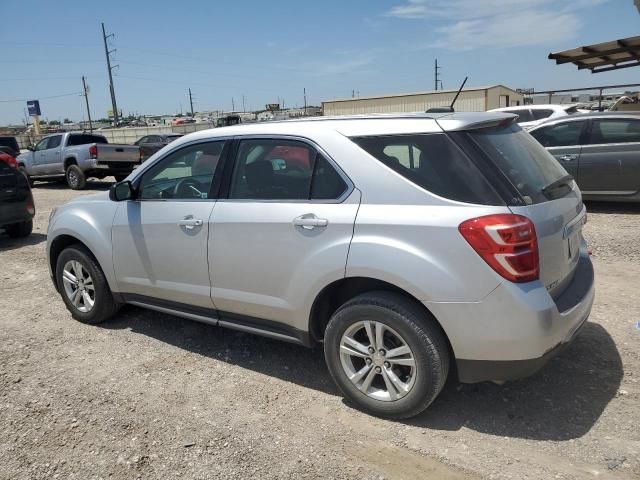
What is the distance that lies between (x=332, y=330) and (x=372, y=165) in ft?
3.30

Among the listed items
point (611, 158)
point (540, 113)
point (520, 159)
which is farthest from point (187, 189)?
point (540, 113)

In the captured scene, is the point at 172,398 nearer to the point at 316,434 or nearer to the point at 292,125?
the point at 316,434

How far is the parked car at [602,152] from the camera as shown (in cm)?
789

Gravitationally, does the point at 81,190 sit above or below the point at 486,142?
below

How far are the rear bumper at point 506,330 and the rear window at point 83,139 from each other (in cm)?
1627

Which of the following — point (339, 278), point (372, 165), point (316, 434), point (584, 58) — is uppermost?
point (584, 58)

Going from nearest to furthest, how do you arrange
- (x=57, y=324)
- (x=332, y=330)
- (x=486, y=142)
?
(x=486, y=142)
(x=332, y=330)
(x=57, y=324)

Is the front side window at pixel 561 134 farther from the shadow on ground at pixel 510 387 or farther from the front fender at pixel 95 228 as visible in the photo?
the front fender at pixel 95 228

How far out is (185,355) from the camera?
161 inches

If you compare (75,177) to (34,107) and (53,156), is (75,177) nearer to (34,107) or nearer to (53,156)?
(53,156)

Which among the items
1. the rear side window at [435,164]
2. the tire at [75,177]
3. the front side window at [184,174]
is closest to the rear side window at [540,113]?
the front side window at [184,174]

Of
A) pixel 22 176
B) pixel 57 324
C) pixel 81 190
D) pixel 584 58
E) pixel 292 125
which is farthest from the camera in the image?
pixel 81 190

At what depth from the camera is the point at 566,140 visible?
8562mm

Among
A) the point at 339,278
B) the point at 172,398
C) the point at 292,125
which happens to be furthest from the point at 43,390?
the point at 292,125
